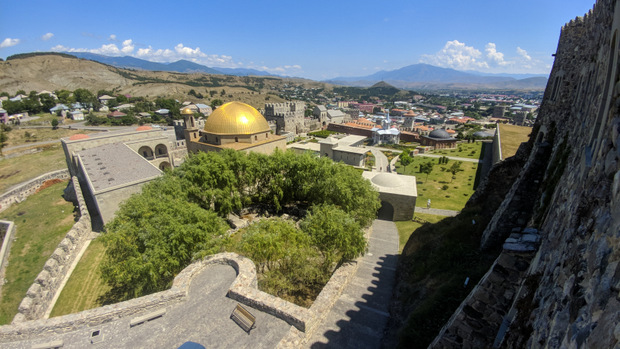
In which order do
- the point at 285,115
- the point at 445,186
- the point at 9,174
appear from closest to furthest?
1. the point at 445,186
2. the point at 9,174
3. the point at 285,115

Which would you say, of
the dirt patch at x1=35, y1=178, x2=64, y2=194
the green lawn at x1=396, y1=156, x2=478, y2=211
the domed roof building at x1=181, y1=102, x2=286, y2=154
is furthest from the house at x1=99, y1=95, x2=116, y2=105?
the green lawn at x1=396, y1=156, x2=478, y2=211

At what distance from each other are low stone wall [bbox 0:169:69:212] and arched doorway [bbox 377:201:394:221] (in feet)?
146

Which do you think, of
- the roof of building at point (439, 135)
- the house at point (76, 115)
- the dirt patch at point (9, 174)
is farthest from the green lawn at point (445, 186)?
the house at point (76, 115)

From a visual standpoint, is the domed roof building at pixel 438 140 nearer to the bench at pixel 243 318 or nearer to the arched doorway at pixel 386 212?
the arched doorway at pixel 386 212

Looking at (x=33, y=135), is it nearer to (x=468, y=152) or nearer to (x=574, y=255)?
(x=574, y=255)

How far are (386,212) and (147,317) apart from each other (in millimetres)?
22188

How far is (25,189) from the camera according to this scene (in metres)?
35.5

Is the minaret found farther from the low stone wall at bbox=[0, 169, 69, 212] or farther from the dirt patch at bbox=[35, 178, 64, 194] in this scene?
the low stone wall at bbox=[0, 169, 69, 212]

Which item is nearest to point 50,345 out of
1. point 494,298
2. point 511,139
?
point 494,298

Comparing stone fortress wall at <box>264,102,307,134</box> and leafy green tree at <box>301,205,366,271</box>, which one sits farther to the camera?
stone fortress wall at <box>264,102,307,134</box>

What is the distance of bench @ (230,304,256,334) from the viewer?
11.1 metres

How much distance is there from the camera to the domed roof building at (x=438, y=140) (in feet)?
209

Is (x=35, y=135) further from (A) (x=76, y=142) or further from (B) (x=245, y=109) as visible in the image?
(B) (x=245, y=109)

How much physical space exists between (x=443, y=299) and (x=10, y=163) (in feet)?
221
